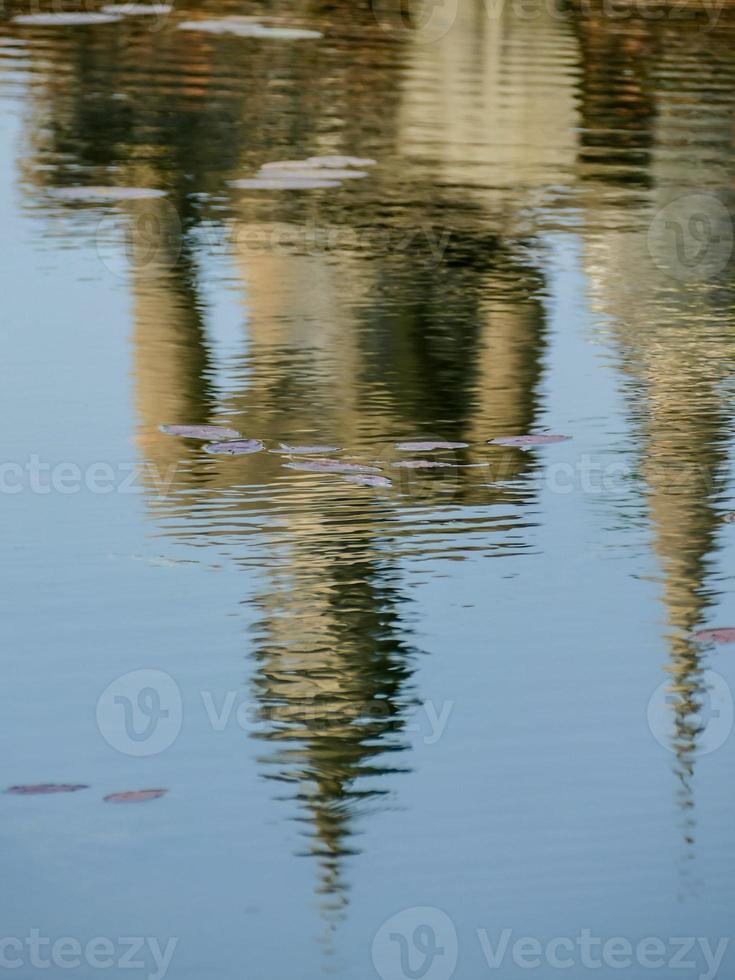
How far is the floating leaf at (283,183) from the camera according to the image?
10.8m

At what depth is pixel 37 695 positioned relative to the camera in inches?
188

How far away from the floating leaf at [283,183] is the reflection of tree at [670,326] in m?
1.34

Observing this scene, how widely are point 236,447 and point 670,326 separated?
249cm

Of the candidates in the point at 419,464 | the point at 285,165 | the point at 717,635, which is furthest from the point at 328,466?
the point at 285,165

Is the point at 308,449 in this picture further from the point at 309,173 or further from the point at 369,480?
the point at 309,173

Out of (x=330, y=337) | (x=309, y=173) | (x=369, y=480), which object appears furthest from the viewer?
(x=309, y=173)

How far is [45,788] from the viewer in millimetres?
4281

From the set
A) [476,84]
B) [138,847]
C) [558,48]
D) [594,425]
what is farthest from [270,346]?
[558,48]

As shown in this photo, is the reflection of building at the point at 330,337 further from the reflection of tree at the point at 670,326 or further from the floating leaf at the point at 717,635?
the floating leaf at the point at 717,635

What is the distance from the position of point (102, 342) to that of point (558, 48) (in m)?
9.95

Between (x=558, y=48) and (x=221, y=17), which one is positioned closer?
(x=558, y=48)

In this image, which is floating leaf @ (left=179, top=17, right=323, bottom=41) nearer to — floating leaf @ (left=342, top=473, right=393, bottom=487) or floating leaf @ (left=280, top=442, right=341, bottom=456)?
floating leaf @ (left=280, top=442, right=341, bottom=456)

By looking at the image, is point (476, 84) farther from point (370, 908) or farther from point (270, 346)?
point (370, 908)

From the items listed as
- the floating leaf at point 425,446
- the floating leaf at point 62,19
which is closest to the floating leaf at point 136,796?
the floating leaf at point 425,446
